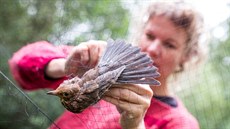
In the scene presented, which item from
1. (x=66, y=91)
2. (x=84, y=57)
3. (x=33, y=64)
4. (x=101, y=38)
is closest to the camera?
(x=66, y=91)

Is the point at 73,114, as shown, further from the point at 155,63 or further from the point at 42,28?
the point at 42,28

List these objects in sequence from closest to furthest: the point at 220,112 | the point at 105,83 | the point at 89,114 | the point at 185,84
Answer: the point at 105,83, the point at 89,114, the point at 185,84, the point at 220,112

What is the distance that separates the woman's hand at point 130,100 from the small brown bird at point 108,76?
0.01m

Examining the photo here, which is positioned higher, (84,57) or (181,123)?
(84,57)

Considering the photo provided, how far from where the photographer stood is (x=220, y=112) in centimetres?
87

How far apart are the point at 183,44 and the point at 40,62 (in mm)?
305

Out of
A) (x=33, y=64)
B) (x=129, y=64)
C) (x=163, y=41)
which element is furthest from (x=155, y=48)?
(x=33, y=64)

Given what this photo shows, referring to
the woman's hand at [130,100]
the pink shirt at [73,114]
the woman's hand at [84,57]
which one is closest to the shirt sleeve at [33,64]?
the pink shirt at [73,114]

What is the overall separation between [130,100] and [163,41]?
0.56 ft

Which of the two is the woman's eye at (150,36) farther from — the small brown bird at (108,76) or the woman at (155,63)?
the small brown bird at (108,76)

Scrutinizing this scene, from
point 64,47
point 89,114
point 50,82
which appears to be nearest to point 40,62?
point 50,82

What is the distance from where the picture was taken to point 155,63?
0.68 m

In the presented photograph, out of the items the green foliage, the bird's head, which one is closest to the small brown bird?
the bird's head

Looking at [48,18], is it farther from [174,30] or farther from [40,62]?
[174,30]
